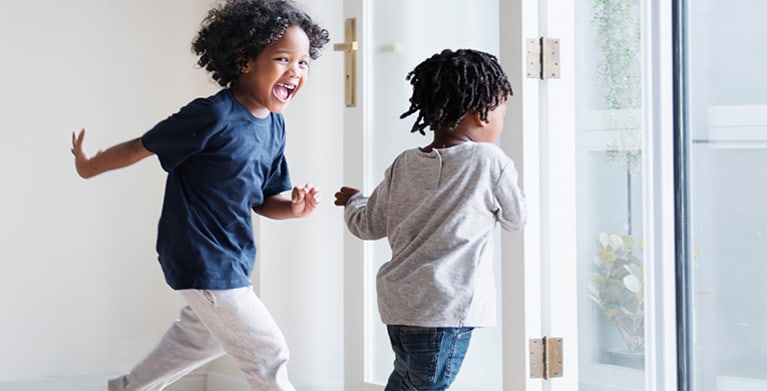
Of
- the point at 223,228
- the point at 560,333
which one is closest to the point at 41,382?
the point at 223,228

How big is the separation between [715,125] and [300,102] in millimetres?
1385

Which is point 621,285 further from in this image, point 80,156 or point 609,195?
point 80,156

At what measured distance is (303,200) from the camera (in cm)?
206

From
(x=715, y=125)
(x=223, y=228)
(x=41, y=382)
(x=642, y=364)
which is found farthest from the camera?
(x=41, y=382)

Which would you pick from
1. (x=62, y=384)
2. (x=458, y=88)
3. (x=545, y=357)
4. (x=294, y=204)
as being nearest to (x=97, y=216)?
(x=62, y=384)

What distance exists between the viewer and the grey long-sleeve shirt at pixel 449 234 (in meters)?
1.79

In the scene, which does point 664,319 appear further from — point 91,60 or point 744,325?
point 91,60

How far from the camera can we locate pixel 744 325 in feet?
6.72

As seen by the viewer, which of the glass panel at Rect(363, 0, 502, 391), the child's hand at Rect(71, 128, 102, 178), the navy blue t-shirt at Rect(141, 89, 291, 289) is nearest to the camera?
the navy blue t-shirt at Rect(141, 89, 291, 289)

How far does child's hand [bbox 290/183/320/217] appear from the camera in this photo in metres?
2.05

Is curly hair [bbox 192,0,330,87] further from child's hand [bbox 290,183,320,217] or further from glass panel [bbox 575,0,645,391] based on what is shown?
glass panel [bbox 575,0,645,391]

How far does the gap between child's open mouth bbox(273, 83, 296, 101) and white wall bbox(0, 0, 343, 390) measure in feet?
3.37

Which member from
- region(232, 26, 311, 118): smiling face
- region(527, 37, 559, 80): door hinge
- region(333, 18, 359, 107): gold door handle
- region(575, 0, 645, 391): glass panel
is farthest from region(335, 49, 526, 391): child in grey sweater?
region(333, 18, 359, 107): gold door handle

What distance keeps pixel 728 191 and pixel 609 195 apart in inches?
12.3
